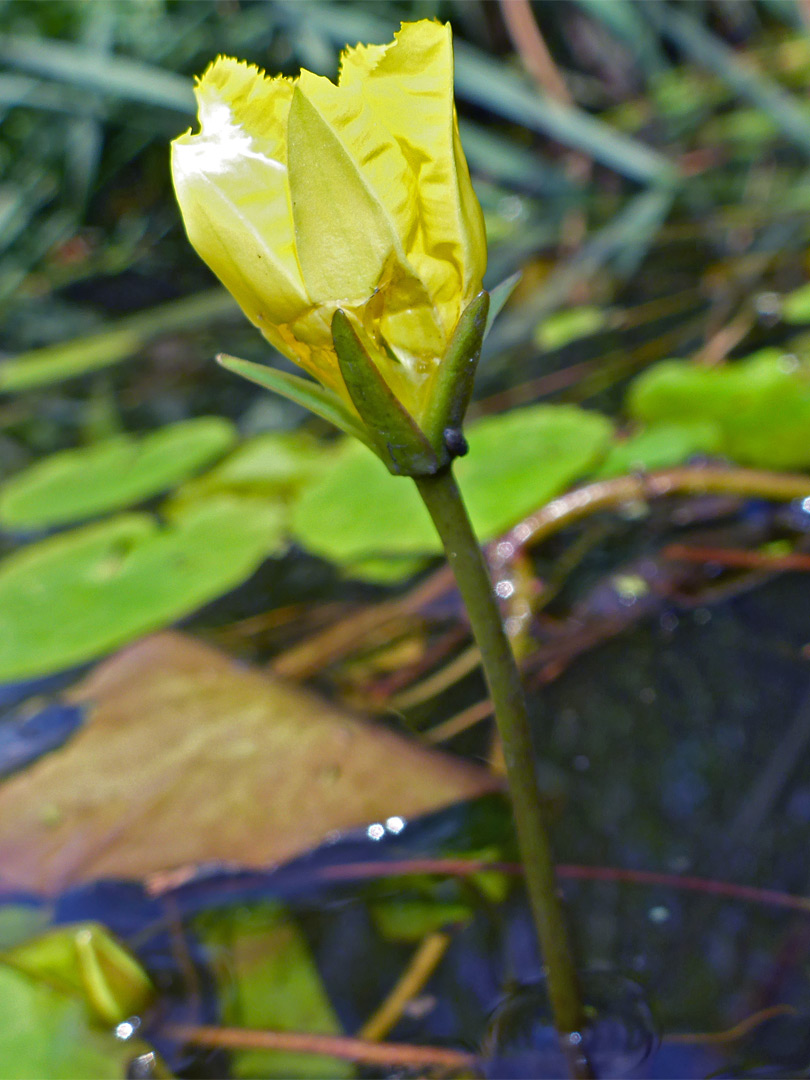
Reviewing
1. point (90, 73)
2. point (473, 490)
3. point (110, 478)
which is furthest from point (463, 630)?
point (90, 73)

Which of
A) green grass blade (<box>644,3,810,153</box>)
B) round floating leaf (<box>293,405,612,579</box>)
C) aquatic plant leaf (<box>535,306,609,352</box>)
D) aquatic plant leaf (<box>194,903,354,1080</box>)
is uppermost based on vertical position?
green grass blade (<box>644,3,810,153</box>)

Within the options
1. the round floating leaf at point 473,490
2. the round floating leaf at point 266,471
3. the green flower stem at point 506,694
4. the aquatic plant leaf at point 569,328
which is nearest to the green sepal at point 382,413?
the green flower stem at point 506,694

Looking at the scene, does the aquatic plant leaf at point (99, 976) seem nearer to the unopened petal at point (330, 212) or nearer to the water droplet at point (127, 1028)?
the water droplet at point (127, 1028)

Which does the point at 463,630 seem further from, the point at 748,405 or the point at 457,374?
the point at 457,374

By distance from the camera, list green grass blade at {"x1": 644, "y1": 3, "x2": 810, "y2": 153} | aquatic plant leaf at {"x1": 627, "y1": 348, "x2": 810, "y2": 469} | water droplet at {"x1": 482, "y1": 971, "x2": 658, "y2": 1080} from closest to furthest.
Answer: water droplet at {"x1": 482, "y1": 971, "x2": 658, "y2": 1080}, aquatic plant leaf at {"x1": 627, "y1": 348, "x2": 810, "y2": 469}, green grass blade at {"x1": 644, "y1": 3, "x2": 810, "y2": 153}

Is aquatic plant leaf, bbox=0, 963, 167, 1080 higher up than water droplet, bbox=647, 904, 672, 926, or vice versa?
aquatic plant leaf, bbox=0, 963, 167, 1080

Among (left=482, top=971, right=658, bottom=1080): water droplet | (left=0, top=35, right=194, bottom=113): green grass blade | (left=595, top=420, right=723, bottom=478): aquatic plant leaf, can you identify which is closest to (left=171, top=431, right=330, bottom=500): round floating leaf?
(left=595, top=420, right=723, bottom=478): aquatic plant leaf

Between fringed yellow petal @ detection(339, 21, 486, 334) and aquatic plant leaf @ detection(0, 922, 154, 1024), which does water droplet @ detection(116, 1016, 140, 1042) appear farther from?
fringed yellow petal @ detection(339, 21, 486, 334)

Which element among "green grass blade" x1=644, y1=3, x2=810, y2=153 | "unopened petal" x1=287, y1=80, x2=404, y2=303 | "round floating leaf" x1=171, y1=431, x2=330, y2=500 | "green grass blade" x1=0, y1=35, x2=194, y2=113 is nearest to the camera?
"unopened petal" x1=287, y1=80, x2=404, y2=303
